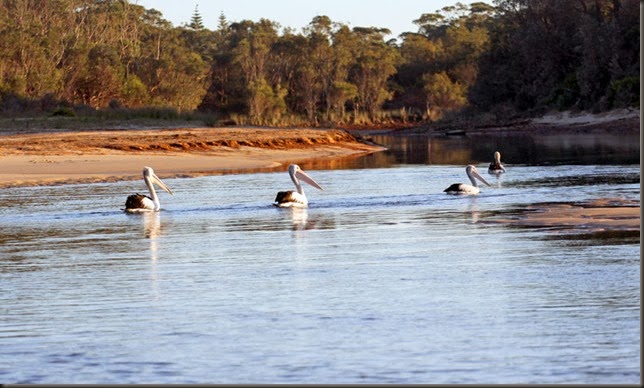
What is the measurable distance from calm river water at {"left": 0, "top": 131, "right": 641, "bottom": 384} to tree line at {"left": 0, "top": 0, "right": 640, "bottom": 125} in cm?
3463

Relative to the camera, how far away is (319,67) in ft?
236

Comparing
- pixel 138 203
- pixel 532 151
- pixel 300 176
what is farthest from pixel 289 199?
pixel 532 151

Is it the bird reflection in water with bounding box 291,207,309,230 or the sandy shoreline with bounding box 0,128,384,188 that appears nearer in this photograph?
the bird reflection in water with bounding box 291,207,309,230

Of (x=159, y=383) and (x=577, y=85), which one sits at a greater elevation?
(x=577, y=85)

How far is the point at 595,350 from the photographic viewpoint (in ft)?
22.2

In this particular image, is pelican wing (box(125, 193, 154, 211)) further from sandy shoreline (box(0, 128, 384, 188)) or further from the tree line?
the tree line

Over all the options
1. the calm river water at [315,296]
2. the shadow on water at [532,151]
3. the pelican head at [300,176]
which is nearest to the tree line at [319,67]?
the shadow on water at [532,151]

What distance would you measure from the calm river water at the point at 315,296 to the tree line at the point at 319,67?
3463 centimetres

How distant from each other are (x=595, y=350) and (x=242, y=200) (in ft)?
41.1

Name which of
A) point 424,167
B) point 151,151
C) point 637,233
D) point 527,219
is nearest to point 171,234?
point 527,219

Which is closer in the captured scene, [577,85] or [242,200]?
[242,200]

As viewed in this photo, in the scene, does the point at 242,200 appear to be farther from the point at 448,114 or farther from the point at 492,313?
the point at 448,114

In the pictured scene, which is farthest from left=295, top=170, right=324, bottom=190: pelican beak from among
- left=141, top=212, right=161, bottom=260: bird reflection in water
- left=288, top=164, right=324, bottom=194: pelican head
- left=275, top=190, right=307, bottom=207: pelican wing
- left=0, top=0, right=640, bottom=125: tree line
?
left=0, top=0, right=640, bottom=125: tree line

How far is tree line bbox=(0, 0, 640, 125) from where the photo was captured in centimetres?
5222
